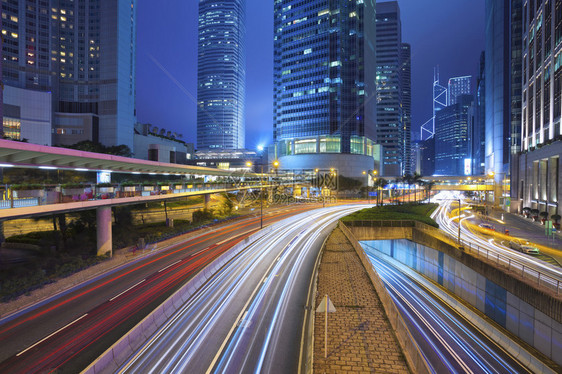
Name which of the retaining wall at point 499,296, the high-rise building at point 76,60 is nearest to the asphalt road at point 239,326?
the retaining wall at point 499,296

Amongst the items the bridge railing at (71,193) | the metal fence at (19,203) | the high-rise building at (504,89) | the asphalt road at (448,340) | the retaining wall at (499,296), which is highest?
the high-rise building at (504,89)

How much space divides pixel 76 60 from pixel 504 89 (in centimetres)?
13944

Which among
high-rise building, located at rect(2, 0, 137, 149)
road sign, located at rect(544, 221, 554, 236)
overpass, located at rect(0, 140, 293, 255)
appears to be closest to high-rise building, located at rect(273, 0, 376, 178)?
high-rise building, located at rect(2, 0, 137, 149)

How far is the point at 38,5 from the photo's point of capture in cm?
9412

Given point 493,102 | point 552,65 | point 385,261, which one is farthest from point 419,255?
point 493,102

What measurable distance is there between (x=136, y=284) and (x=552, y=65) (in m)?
65.5

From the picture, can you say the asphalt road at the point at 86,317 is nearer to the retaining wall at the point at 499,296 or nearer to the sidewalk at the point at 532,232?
the retaining wall at the point at 499,296

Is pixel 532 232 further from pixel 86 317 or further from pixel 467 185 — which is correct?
pixel 467 185

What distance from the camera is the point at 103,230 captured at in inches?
941

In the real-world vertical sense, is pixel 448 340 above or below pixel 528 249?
below

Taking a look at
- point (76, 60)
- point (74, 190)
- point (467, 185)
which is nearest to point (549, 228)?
point (74, 190)

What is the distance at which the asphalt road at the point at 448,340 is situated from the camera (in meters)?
15.6

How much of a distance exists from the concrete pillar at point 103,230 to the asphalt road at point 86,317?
12.4 ft

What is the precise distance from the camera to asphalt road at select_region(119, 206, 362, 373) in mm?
10727
